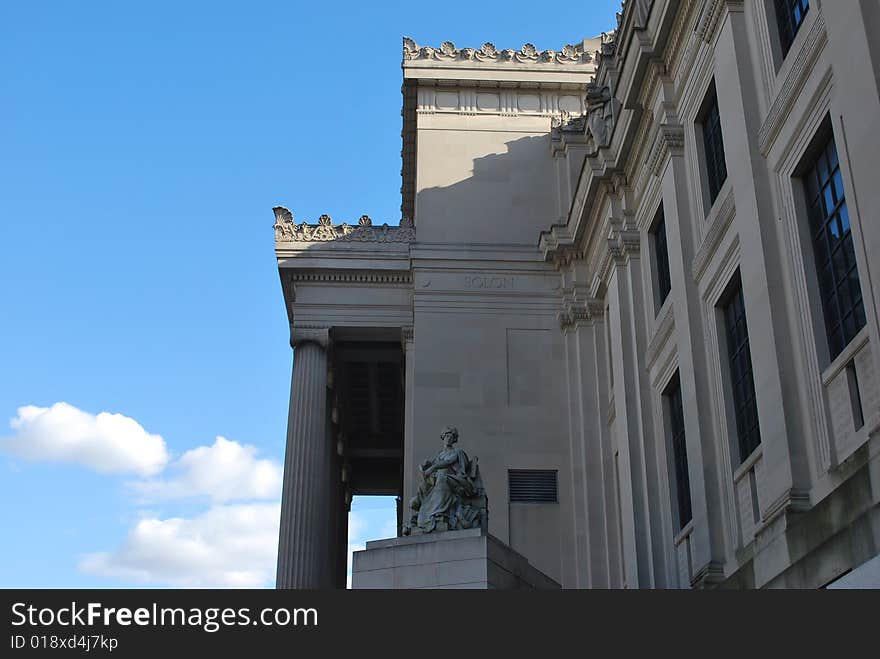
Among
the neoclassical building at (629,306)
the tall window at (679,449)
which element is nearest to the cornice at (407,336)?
the neoclassical building at (629,306)

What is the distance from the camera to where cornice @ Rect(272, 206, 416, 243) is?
120ft

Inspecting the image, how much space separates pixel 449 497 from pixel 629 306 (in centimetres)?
864

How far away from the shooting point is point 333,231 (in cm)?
3681

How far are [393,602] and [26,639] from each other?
3610mm

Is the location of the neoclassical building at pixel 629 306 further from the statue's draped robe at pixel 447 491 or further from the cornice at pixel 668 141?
the statue's draped robe at pixel 447 491

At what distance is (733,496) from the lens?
824 inches

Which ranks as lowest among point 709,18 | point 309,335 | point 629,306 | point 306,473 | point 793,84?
point 306,473

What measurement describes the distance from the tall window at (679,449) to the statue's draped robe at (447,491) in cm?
461

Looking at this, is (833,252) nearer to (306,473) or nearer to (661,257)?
(661,257)

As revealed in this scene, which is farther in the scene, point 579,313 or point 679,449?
point 579,313

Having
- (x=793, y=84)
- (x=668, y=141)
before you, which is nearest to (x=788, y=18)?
(x=793, y=84)

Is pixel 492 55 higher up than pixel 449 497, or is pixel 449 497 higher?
pixel 492 55

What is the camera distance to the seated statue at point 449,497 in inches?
883

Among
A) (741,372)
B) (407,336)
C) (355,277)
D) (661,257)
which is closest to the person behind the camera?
(741,372)
